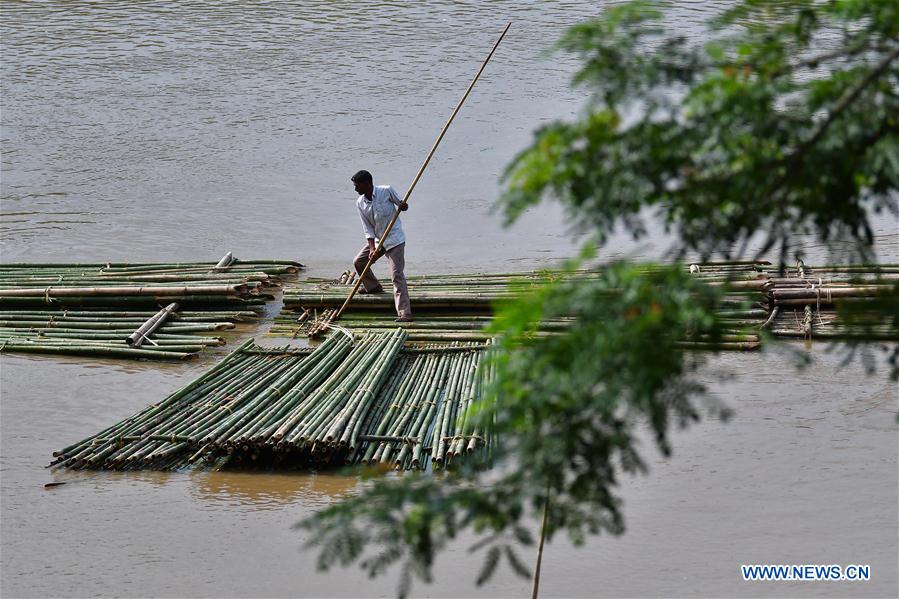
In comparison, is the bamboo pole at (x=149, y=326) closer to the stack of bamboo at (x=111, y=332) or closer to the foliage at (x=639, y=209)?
the stack of bamboo at (x=111, y=332)

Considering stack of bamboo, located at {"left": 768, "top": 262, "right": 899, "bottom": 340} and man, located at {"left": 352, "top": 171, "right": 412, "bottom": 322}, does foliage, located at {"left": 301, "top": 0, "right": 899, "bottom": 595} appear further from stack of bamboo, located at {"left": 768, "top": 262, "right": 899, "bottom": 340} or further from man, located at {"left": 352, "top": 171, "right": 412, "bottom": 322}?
man, located at {"left": 352, "top": 171, "right": 412, "bottom": 322}

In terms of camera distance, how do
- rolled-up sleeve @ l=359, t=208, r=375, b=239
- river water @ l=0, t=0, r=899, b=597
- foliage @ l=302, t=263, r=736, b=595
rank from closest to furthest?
foliage @ l=302, t=263, r=736, b=595 → river water @ l=0, t=0, r=899, b=597 → rolled-up sleeve @ l=359, t=208, r=375, b=239

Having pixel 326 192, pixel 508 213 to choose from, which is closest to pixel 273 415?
pixel 508 213

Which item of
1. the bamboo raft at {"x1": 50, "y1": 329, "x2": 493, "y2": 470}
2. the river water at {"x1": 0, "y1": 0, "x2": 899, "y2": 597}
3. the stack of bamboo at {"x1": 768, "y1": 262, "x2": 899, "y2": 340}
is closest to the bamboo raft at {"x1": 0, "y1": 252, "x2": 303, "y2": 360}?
the river water at {"x1": 0, "y1": 0, "x2": 899, "y2": 597}

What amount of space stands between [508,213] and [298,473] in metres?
4.43

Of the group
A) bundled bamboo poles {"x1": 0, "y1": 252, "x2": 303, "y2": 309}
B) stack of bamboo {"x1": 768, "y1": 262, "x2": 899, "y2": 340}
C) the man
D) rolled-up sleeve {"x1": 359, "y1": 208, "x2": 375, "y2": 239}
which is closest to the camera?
stack of bamboo {"x1": 768, "y1": 262, "x2": 899, "y2": 340}

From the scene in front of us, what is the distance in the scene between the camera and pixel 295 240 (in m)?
11.9

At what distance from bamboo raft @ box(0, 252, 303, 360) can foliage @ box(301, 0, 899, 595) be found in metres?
6.46

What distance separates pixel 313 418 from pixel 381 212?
2411 millimetres

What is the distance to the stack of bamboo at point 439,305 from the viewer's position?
8.39m

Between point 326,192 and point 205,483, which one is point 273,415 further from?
point 326,192

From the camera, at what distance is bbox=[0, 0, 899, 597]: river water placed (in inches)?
235

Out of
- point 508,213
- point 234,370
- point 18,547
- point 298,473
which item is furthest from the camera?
point 234,370

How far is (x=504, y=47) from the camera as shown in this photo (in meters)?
17.6
